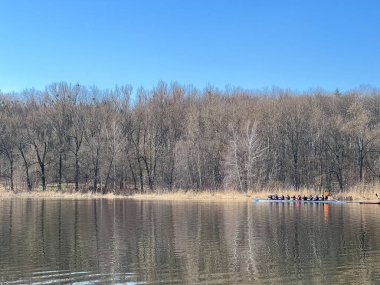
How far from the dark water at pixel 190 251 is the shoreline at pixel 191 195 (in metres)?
19.5

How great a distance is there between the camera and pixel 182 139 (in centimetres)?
6856

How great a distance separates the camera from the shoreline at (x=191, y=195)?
4962cm

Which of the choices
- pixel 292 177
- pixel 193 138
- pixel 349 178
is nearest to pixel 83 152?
pixel 193 138

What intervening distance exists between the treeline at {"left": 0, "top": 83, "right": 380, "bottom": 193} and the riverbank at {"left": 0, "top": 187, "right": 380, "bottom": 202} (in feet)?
18.4

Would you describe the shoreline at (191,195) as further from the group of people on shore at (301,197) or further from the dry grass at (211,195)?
the group of people on shore at (301,197)

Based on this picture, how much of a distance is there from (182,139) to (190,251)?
50.0m

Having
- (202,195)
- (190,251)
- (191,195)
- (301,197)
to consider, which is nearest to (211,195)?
(202,195)

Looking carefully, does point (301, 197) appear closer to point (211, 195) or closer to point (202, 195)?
point (211, 195)

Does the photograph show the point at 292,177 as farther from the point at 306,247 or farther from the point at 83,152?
the point at 306,247

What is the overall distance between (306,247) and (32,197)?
49.7 metres

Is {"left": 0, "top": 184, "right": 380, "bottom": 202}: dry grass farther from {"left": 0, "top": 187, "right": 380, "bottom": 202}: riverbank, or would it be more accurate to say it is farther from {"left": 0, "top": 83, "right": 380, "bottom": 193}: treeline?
{"left": 0, "top": 83, "right": 380, "bottom": 193}: treeline

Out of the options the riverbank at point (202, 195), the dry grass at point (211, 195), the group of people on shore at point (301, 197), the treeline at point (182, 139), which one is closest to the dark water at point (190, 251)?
the group of people on shore at point (301, 197)

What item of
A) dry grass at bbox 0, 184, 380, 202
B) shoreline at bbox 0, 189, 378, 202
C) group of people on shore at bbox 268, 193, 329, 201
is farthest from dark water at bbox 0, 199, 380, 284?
dry grass at bbox 0, 184, 380, 202

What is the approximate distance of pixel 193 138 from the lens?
65.9 m
